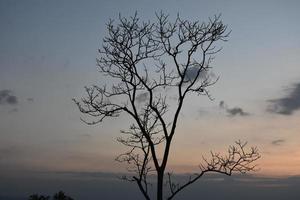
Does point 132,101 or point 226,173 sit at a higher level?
point 132,101

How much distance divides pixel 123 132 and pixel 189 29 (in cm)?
265

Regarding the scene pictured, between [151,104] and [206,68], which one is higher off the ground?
[206,68]

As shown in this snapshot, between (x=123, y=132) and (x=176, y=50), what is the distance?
2.12 meters

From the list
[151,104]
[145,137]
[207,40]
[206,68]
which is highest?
[207,40]

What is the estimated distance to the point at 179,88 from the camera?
9.04 metres

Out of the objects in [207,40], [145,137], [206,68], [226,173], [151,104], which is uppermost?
[207,40]

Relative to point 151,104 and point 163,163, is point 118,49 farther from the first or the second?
point 163,163

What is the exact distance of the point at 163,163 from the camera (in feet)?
28.6

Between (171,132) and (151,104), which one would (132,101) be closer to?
(151,104)

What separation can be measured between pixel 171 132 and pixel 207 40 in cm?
217

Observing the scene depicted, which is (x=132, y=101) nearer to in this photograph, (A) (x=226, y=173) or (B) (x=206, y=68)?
(B) (x=206, y=68)

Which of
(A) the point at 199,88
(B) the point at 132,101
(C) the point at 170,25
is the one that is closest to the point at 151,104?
(B) the point at 132,101

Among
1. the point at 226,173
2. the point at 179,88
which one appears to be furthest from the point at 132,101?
the point at 226,173

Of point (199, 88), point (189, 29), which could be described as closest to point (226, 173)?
point (199, 88)
